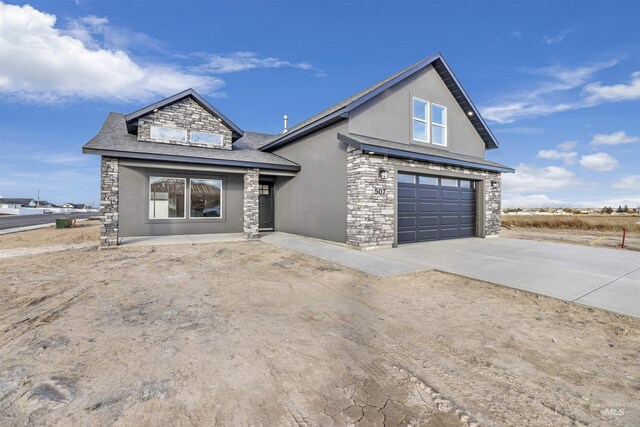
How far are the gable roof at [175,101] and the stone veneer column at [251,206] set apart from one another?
3357 mm

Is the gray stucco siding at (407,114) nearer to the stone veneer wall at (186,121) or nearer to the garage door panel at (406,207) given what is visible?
the garage door panel at (406,207)

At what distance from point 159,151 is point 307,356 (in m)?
10.5

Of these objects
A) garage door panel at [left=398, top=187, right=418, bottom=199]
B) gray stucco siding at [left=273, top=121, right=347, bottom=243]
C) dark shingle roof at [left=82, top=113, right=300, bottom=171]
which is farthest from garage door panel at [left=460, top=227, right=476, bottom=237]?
dark shingle roof at [left=82, top=113, right=300, bottom=171]

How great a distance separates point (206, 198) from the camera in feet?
42.4

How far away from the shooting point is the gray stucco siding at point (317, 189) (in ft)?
33.5

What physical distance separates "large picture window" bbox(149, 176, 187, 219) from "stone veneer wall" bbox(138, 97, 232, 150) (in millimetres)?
1870

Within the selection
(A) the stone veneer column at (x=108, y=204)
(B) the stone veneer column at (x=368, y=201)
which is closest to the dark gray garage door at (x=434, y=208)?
(B) the stone veneer column at (x=368, y=201)

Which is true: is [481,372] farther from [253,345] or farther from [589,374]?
[253,345]

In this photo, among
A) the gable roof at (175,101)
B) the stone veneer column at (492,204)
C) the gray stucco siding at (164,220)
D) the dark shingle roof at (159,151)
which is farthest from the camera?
the stone veneer column at (492,204)

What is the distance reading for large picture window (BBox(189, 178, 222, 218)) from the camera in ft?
41.6

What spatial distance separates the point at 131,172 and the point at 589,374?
46.5 ft

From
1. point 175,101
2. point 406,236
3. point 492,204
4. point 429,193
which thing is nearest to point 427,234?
point 406,236

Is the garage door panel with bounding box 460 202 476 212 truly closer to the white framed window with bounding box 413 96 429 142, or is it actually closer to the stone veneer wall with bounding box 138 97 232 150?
the white framed window with bounding box 413 96 429 142

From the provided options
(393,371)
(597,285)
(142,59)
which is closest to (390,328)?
(393,371)
